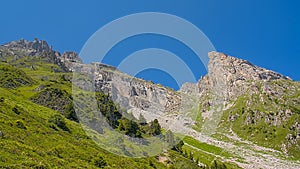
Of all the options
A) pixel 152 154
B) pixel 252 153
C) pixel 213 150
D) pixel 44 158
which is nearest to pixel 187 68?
pixel 152 154

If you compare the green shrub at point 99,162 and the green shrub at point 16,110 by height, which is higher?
the green shrub at point 16,110

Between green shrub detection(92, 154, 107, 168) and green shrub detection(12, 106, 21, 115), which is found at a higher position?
green shrub detection(12, 106, 21, 115)

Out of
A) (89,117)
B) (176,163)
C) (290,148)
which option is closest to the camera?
(176,163)

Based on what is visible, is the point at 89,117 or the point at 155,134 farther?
the point at 155,134

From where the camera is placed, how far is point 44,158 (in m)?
28.3

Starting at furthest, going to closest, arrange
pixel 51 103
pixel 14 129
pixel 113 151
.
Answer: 1. pixel 51 103
2. pixel 113 151
3. pixel 14 129

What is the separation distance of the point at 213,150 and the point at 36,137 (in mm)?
153379

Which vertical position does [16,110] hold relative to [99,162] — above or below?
above

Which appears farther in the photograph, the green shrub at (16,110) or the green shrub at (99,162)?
the green shrub at (16,110)

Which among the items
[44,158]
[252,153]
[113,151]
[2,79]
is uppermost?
[252,153]

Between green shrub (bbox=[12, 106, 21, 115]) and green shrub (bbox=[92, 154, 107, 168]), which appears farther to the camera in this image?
green shrub (bbox=[12, 106, 21, 115])

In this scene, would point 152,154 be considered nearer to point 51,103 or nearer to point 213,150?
point 51,103

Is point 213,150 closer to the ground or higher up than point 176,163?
higher up

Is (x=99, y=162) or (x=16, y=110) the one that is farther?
(x=16, y=110)
